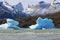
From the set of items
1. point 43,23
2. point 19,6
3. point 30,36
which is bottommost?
point 30,36

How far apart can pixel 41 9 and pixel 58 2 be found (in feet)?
18.9

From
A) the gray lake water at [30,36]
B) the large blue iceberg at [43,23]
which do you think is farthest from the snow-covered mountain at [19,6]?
the gray lake water at [30,36]

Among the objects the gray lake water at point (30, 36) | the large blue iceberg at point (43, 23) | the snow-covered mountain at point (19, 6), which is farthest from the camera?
the snow-covered mountain at point (19, 6)

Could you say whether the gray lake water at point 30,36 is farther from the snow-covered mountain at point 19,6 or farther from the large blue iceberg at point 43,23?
the snow-covered mountain at point 19,6

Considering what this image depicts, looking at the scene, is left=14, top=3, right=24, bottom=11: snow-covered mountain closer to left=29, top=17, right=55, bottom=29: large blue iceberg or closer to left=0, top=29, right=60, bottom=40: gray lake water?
left=29, top=17, right=55, bottom=29: large blue iceberg

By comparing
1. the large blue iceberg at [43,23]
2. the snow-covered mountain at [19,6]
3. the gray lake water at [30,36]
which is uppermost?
the snow-covered mountain at [19,6]

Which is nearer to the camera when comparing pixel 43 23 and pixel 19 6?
pixel 43 23

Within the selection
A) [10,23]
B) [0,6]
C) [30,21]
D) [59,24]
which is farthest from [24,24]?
[10,23]

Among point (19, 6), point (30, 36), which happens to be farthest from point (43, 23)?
point (19, 6)

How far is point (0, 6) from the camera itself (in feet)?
153

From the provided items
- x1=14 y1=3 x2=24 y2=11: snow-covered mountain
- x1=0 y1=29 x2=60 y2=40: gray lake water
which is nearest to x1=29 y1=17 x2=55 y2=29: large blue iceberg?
x1=0 y1=29 x2=60 y2=40: gray lake water

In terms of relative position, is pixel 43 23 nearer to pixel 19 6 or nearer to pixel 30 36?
pixel 30 36

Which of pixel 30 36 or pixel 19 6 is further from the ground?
pixel 19 6

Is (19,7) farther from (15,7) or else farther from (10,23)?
→ (10,23)
